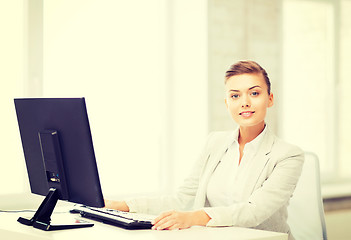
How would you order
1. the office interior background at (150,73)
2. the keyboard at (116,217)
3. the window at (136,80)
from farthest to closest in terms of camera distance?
the window at (136,80) < the office interior background at (150,73) < the keyboard at (116,217)

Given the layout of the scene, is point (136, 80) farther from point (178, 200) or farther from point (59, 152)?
point (59, 152)

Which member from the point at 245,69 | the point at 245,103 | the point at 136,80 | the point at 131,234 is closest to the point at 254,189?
the point at 245,103

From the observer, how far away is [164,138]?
3.52 m

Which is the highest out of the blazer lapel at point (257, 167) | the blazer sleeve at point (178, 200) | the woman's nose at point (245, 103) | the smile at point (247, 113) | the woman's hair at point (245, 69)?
the woman's hair at point (245, 69)

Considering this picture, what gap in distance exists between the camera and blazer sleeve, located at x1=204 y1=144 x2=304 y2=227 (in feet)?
6.34

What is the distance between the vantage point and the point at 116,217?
1947 millimetres

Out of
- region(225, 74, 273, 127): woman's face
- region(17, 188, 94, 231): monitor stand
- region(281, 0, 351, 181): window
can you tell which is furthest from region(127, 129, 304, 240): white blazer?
region(281, 0, 351, 181): window

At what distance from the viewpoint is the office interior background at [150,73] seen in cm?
295

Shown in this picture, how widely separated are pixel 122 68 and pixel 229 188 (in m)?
1.38

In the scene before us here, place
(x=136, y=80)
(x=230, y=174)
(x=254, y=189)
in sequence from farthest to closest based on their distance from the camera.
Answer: (x=136, y=80), (x=230, y=174), (x=254, y=189)

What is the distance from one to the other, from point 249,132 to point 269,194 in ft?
1.15

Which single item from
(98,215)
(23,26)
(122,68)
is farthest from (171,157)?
(98,215)

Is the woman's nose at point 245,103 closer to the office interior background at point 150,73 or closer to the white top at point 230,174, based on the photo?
the white top at point 230,174

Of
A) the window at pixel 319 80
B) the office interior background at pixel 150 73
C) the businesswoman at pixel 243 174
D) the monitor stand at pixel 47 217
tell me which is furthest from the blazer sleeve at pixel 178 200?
the window at pixel 319 80
